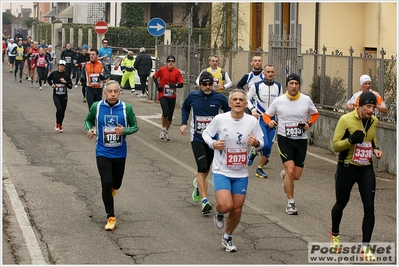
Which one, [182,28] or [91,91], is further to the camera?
[182,28]

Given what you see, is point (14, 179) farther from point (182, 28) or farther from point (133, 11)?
point (133, 11)

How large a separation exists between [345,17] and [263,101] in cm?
1229

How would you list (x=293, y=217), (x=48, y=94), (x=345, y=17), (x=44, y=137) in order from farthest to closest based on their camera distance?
(x=48, y=94), (x=345, y=17), (x=44, y=137), (x=293, y=217)

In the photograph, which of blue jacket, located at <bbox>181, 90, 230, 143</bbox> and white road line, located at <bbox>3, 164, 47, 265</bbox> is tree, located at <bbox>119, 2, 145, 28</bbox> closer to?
white road line, located at <bbox>3, 164, 47, 265</bbox>

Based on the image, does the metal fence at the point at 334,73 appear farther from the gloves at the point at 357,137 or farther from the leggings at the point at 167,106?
the gloves at the point at 357,137

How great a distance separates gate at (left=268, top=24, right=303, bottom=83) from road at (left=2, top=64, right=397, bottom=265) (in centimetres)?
294

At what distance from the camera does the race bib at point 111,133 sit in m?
10.2

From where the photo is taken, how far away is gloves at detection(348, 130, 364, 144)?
8633 millimetres

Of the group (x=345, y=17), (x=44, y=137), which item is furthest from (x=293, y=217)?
(x=345, y=17)

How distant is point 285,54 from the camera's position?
20.2 metres

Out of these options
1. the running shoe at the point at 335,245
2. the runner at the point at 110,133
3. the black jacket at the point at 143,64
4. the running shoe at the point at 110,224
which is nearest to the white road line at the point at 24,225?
the running shoe at the point at 110,224

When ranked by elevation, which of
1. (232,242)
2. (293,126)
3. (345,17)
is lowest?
(232,242)

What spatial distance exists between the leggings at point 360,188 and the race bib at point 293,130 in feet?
7.31

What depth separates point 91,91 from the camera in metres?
19.8
